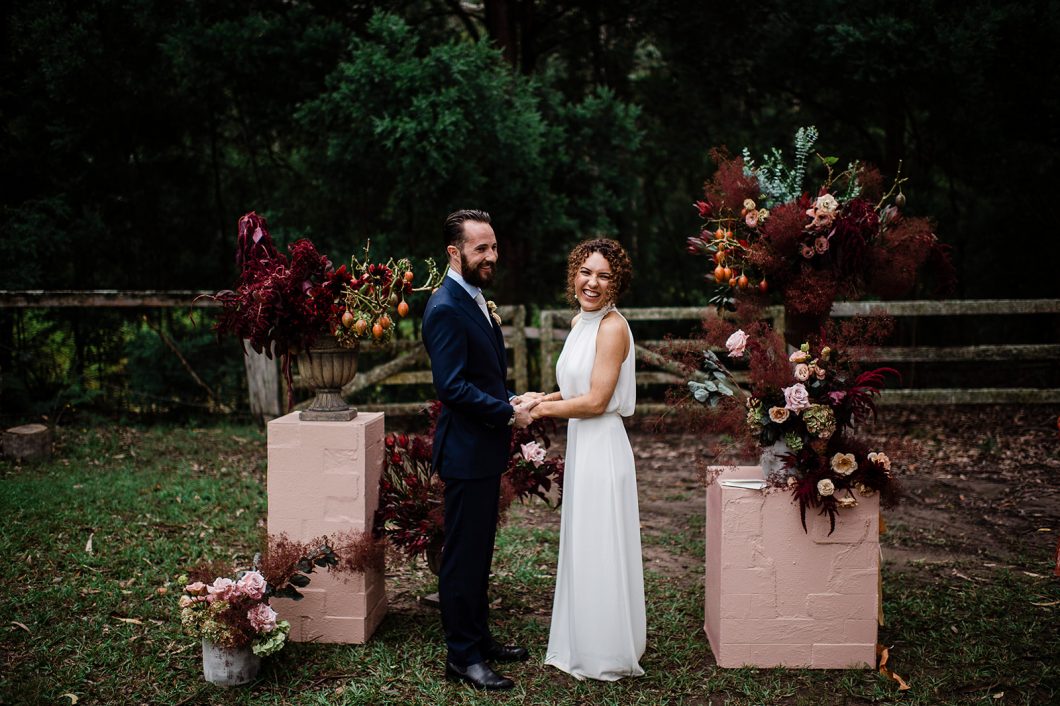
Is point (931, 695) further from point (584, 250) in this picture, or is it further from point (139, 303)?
point (139, 303)

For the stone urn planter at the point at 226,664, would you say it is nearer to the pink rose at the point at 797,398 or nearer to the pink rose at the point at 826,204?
the pink rose at the point at 797,398

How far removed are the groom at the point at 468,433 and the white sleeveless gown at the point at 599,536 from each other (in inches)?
13.9

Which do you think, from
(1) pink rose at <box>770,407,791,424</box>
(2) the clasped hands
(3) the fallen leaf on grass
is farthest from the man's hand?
(3) the fallen leaf on grass

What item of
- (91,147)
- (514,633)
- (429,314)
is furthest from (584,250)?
(91,147)

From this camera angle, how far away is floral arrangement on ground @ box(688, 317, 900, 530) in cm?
408

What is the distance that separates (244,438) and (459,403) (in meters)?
6.17

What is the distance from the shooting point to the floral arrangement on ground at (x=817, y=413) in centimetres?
408

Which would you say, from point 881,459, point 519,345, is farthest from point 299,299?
point 519,345

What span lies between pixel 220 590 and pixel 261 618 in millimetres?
244

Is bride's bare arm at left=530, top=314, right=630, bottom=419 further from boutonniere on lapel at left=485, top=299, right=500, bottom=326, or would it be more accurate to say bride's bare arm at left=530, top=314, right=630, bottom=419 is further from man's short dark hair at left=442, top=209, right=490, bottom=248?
man's short dark hair at left=442, top=209, right=490, bottom=248

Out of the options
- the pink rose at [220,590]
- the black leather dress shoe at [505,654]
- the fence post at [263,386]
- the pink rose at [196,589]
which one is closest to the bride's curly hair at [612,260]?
the black leather dress shoe at [505,654]

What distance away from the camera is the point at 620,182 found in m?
11.3

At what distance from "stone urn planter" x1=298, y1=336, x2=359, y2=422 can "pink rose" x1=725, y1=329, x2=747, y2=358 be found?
205 cm

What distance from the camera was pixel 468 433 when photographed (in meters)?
4.14
